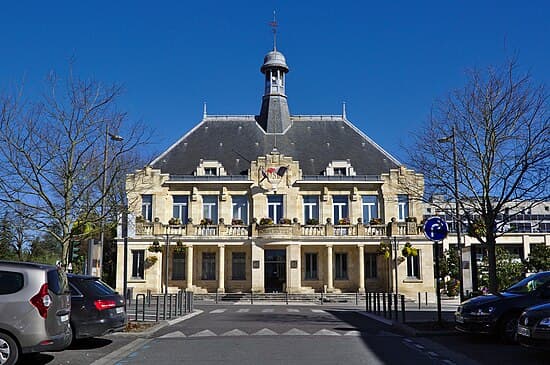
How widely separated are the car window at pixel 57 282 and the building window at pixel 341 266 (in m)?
36.3

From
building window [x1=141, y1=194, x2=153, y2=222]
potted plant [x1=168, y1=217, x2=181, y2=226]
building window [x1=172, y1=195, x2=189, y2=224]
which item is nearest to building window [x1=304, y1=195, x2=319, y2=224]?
building window [x1=172, y1=195, x2=189, y2=224]

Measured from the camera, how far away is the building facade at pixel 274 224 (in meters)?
44.5

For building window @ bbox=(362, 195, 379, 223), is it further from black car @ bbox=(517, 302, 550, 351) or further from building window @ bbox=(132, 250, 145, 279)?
black car @ bbox=(517, 302, 550, 351)

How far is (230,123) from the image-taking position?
171 ft

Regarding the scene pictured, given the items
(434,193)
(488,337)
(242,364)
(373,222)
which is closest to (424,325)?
(488,337)

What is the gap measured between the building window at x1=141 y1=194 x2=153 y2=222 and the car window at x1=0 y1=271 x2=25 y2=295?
3633cm

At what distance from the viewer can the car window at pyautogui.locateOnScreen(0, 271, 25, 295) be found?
389 inches

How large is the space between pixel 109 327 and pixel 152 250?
30.1 m

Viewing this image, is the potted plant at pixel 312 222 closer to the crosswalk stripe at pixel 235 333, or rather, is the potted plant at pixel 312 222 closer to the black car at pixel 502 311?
the crosswalk stripe at pixel 235 333

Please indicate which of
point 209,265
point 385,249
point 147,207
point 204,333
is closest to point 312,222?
point 385,249

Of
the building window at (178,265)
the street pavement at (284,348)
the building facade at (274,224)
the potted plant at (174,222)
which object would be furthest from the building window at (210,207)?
the street pavement at (284,348)

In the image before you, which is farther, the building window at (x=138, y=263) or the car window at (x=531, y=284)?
the building window at (x=138, y=263)

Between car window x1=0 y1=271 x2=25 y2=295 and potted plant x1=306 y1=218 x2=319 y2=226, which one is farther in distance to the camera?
potted plant x1=306 y1=218 x2=319 y2=226

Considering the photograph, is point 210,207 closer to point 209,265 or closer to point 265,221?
point 209,265
